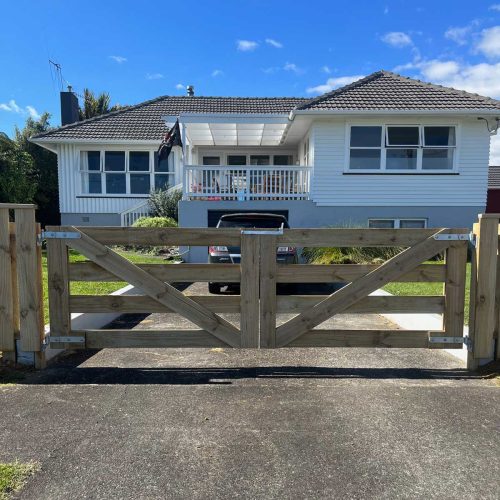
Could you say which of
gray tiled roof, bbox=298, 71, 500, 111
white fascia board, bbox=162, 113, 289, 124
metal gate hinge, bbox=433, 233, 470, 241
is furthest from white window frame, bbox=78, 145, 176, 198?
metal gate hinge, bbox=433, 233, 470, 241

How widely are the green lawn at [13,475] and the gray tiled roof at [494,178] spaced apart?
122 feet

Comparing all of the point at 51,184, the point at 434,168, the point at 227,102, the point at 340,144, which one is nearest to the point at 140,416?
the point at 340,144

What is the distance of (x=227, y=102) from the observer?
65.2 feet

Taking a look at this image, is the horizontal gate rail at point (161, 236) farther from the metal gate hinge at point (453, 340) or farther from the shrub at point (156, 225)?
the shrub at point (156, 225)

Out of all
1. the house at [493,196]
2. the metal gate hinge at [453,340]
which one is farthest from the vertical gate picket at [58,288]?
the house at [493,196]

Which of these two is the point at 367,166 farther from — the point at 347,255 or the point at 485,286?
the point at 485,286

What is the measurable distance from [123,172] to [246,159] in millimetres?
5466

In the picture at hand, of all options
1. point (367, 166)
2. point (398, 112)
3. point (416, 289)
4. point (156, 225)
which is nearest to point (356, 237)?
point (416, 289)

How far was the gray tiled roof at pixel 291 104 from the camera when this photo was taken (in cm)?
1404

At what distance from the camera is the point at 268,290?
438 cm

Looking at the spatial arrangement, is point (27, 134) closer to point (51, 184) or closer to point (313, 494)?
point (51, 184)

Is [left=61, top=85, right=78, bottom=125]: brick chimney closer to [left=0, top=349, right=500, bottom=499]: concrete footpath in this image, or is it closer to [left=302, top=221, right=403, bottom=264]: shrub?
[left=302, top=221, right=403, bottom=264]: shrub

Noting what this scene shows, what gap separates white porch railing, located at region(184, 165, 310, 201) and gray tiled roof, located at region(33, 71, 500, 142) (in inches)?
90.4

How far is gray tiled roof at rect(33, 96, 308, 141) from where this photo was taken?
18594 millimetres
